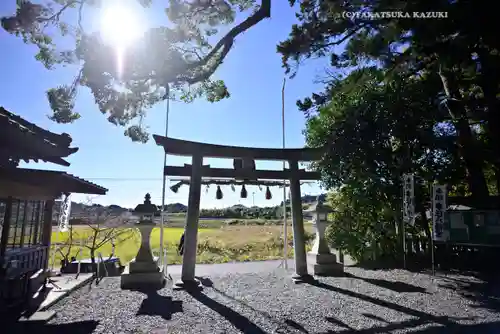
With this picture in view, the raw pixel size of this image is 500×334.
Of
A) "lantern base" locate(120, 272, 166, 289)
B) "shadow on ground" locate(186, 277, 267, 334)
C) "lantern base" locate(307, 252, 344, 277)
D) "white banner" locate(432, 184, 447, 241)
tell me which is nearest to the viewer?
"shadow on ground" locate(186, 277, 267, 334)

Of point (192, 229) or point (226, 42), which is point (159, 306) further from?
point (226, 42)

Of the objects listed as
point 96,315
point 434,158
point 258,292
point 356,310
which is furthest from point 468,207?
point 96,315

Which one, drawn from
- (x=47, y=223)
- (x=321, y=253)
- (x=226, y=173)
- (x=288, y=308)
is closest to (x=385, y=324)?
(x=288, y=308)

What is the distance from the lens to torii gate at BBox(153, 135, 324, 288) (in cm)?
818

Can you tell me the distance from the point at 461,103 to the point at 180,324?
9.53m

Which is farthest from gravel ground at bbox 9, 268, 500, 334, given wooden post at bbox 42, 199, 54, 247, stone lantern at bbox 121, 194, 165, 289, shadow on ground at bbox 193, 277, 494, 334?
wooden post at bbox 42, 199, 54, 247

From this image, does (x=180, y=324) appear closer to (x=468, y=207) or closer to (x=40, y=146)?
(x=40, y=146)

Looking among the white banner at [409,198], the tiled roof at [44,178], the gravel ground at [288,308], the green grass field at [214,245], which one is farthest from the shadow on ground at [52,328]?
the white banner at [409,198]

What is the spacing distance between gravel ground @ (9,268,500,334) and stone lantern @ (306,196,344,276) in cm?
102

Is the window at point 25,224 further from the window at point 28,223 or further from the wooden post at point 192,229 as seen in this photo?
the wooden post at point 192,229

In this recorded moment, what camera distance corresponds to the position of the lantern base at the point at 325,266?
9.45 m

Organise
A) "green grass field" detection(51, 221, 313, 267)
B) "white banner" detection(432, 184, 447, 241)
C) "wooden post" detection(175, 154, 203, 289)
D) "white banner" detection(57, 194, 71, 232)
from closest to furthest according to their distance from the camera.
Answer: "wooden post" detection(175, 154, 203, 289) < "white banner" detection(432, 184, 447, 241) < "white banner" detection(57, 194, 71, 232) < "green grass field" detection(51, 221, 313, 267)

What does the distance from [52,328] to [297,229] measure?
6392 mm

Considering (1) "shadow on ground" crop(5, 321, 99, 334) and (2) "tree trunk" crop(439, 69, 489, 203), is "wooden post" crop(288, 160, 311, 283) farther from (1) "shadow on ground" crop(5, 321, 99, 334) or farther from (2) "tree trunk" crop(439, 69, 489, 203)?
(1) "shadow on ground" crop(5, 321, 99, 334)
